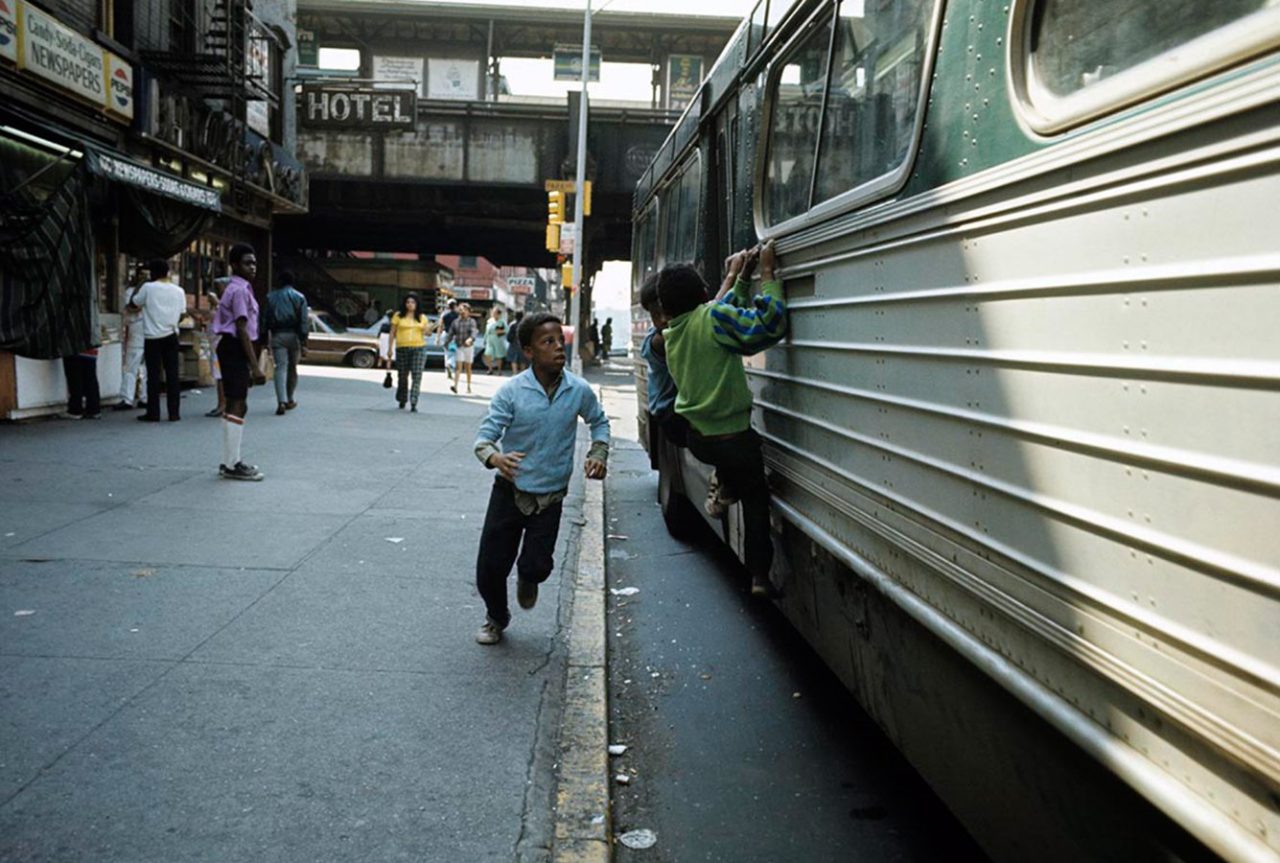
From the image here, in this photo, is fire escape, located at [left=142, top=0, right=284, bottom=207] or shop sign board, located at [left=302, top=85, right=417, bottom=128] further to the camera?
shop sign board, located at [left=302, top=85, right=417, bottom=128]

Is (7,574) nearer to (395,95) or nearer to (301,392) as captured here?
(301,392)

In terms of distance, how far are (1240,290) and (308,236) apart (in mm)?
39993

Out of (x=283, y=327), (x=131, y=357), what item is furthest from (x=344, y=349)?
(x=131, y=357)

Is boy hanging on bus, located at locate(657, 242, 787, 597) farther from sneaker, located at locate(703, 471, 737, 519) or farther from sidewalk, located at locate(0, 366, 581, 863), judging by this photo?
sidewalk, located at locate(0, 366, 581, 863)

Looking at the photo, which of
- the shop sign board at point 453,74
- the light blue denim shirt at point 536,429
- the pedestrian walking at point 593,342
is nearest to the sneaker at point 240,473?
the light blue denim shirt at point 536,429

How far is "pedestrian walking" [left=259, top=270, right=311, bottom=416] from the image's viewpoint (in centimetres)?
1434

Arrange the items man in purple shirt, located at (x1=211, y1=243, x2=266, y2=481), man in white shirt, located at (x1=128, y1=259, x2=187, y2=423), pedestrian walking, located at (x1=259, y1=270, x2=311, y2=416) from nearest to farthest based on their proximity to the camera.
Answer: man in purple shirt, located at (x1=211, y1=243, x2=266, y2=481)
man in white shirt, located at (x1=128, y1=259, x2=187, y2=423)
pedestrian walking, located at (x1=259, y1=270, x2=311, y2=416)

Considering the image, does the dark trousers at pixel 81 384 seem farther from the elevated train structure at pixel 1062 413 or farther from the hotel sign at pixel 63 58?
the elevated train structure at pixel 1062 413

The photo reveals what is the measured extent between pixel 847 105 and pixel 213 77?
1632 cm

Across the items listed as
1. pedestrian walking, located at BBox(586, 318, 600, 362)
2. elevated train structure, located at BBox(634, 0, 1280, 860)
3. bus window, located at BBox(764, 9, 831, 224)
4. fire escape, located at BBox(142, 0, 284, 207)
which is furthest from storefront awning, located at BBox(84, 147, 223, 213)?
pedestrian walking, located at BBox(586, 318, 600, 362)

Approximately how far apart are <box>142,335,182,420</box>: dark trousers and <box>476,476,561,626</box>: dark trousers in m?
8.88

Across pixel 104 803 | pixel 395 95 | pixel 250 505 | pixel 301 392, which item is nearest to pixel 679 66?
pixel 395 95

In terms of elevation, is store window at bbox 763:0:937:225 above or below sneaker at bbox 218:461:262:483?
above

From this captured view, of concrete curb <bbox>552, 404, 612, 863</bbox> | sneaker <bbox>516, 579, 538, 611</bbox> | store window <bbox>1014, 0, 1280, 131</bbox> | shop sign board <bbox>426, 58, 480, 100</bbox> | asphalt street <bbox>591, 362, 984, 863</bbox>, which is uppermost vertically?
shop sign board <bbox>426, 58, 480, 100</bbox>
